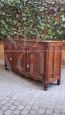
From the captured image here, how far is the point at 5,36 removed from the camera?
248 inches

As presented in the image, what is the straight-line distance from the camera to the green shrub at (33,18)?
618cm

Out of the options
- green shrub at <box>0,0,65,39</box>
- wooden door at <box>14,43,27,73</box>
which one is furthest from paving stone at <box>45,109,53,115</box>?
green shrub at <box>0,0,65,39</box>

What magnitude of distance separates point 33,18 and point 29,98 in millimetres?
3432

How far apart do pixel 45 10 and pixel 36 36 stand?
34.5 inches

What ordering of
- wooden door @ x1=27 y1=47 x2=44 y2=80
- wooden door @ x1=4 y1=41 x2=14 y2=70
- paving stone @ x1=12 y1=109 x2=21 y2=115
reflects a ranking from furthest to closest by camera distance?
wooden door @ x1=4 y1=41 x2=14 y2=70 < wooden door @ x1=27 y1=47 x2=44 y2=80 < paving stone @ x1=12 y1=109 x2=21 y2=115

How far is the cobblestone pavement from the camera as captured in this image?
2.97 m

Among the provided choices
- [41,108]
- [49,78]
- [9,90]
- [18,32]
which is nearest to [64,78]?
[49,78]

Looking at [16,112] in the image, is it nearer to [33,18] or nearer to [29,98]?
[29,98]

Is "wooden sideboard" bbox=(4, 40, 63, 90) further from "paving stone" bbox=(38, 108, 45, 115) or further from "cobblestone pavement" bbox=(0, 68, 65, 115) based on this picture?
"paving stone" bbox=(38, 108, 45, 115)

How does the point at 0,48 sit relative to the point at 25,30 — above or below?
below

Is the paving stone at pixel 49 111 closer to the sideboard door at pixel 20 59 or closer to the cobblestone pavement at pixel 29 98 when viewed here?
the cobblestone pavement at pixel 29 98

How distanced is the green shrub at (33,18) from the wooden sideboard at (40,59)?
4.81 ft

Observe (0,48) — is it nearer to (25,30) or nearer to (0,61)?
(0,61)

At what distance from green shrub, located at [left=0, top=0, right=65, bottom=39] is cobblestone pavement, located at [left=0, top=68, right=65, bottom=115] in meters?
2.03
